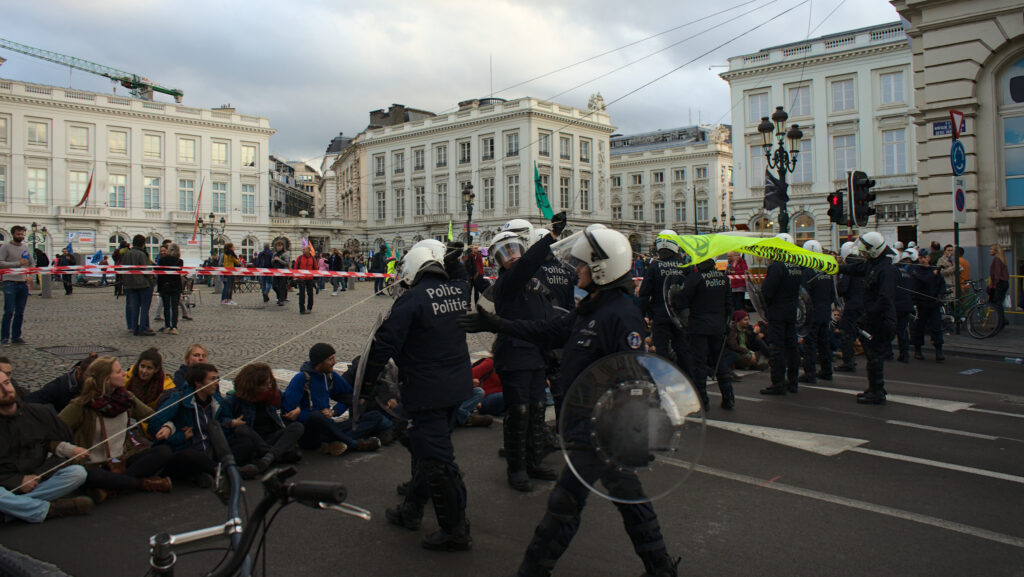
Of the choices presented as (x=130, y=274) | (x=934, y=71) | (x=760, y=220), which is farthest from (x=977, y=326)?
(x=760, y=220)

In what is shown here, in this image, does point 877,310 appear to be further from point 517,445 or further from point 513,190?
point 513,190

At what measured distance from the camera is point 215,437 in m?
2.38

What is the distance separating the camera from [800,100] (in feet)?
149

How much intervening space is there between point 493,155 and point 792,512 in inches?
2271

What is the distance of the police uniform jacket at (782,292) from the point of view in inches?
359

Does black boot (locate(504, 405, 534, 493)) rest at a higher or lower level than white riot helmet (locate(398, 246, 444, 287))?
lower

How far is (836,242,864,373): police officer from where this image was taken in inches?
403

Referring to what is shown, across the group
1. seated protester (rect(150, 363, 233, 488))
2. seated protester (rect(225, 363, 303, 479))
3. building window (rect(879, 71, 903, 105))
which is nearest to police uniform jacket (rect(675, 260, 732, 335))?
seated protester (rect(225, 363, 303, 479))

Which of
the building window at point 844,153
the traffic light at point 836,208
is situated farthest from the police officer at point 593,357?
the building window at point 844,153

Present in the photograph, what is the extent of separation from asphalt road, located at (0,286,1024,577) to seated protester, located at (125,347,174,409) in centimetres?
110

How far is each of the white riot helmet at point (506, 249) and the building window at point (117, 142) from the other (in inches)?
2362

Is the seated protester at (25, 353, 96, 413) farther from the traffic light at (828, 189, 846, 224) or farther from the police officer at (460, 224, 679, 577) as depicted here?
the traffic light at (828, 189, 846, 224)

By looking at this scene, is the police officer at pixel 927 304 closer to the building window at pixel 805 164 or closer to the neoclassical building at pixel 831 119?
the neoclassical building at pixel 831 119

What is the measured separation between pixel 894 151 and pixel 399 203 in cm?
4178
